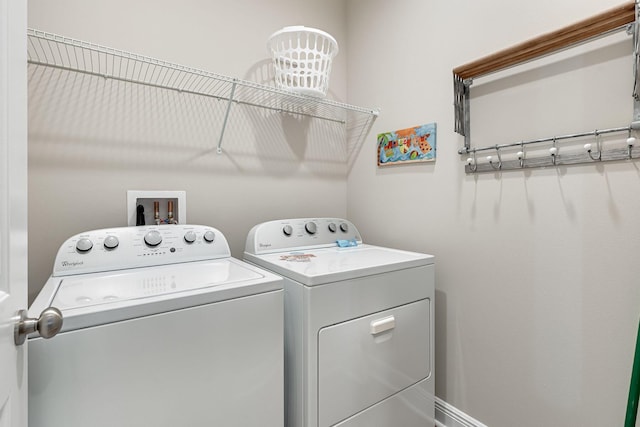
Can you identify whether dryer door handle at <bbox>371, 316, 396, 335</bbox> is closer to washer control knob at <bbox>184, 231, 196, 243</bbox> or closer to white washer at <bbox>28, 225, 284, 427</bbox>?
white washer at <bbox>28, 225, 284, 427</bbox>

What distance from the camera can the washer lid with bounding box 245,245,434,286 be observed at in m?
1.12

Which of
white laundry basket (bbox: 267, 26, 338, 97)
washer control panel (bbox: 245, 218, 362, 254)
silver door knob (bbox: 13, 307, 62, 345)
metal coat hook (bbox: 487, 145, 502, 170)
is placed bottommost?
silver door knob (bbox: 13, 307, 62, 345)

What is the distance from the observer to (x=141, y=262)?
122 cm

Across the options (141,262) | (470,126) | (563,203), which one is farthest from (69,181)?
(563,203)

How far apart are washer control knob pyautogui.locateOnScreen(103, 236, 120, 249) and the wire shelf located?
67 centimetres

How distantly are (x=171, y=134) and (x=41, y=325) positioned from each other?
1134 millimetres

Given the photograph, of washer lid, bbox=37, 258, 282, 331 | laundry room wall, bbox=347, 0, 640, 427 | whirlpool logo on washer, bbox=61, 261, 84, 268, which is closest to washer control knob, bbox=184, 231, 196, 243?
washer lid, bbox=37, 258, 282, 331

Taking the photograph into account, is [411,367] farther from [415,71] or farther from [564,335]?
[415,71]

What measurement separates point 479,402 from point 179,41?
2.24 m

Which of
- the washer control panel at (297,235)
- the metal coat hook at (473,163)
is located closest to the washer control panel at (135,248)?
the washer control panel at (297,235)

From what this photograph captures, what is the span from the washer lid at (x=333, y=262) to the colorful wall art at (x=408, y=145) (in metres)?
0.53

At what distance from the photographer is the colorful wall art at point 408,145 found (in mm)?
1631

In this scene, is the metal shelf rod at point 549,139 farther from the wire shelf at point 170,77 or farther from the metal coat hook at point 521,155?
the wire shelf at point 170,77

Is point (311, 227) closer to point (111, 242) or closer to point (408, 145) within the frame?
point (408, 145)
